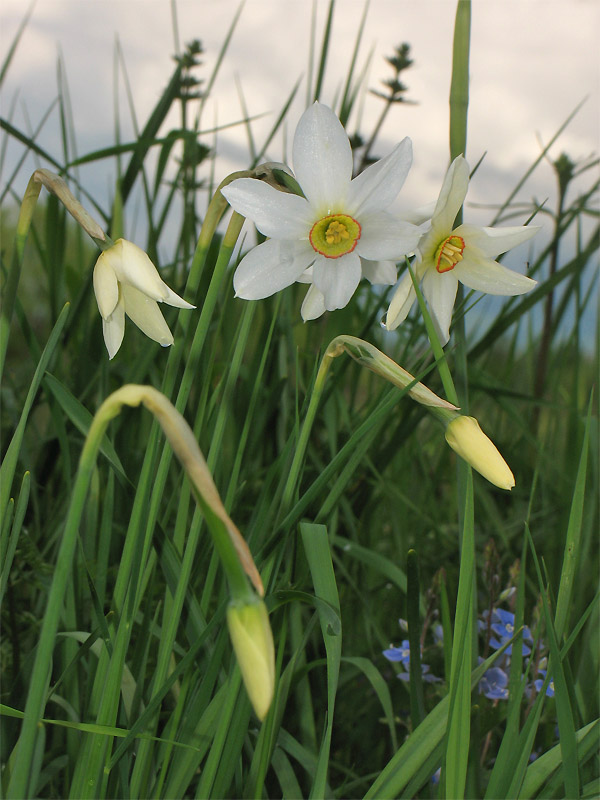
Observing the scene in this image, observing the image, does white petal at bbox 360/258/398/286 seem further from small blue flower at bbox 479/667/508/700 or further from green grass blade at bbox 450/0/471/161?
small blue flower at bbox 479/667/508/700

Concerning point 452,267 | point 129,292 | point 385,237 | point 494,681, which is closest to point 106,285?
point 129,292

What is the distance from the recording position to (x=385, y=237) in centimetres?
69

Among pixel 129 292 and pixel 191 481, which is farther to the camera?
pixel 129 292

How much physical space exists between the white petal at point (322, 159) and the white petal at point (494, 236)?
0.45ft

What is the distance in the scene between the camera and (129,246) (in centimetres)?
67

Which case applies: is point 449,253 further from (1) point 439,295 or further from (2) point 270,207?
(2) point 270,207

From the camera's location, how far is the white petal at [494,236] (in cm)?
75

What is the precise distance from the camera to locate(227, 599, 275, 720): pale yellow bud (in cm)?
46

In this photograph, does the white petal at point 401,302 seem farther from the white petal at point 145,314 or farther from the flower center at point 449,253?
the white petal at point 145,314

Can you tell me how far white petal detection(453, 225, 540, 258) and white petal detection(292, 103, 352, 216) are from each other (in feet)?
0.45

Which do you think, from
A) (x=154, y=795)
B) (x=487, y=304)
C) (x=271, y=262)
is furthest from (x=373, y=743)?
(x=487, y=304)

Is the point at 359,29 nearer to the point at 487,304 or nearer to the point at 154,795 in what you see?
the point at 487,304

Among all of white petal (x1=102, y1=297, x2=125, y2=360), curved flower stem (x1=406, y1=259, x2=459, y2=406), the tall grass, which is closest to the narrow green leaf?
the tall grass

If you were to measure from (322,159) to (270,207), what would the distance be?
7 centimetres
